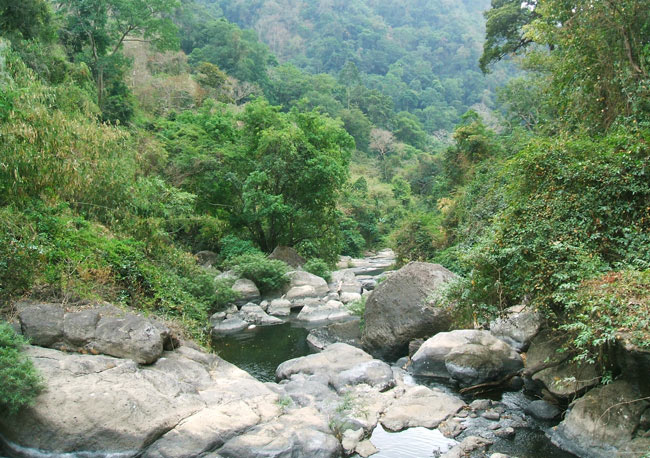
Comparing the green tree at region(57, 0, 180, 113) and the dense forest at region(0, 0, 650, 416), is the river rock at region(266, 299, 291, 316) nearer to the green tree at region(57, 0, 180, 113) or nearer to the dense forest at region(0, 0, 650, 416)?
the dense forest at region(0, 0, 650, 416)

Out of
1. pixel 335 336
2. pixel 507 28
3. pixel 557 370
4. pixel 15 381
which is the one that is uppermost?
pixel 507 28

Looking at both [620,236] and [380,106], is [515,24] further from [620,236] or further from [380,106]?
[380,106]

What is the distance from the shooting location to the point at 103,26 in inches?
1000

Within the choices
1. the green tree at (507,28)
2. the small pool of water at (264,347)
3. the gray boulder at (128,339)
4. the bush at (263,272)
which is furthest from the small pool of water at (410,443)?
the green tree at (507,28)

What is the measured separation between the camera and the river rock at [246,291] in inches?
719

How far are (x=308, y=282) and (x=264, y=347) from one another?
6.88 meters

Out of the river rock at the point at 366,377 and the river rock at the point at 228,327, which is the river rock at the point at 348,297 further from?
the river rock at the point at 366,377

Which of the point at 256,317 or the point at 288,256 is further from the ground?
the point at 288,256

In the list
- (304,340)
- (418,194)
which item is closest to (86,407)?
(304,340)

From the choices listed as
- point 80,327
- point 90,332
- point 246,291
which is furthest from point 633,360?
point 246,291

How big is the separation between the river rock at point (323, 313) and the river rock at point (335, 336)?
2.50 meters

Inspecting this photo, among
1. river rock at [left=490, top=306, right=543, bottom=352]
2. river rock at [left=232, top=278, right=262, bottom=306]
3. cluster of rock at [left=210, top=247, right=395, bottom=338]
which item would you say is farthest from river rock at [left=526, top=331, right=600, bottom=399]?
river rock at [left=232, top=278, right=262, bottom=306]

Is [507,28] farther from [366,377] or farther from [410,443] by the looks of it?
[410,443]

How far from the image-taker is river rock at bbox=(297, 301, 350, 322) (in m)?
16.5
